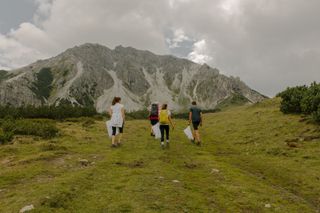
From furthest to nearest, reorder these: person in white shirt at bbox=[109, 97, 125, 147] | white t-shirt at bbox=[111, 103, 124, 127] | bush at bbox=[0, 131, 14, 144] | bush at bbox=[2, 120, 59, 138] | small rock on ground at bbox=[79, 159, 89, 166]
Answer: bush at bbox=[2, 120, 59, 138], bush at bbox=[0, 131, 14, 144], white t-shirt at bbox=[111, 103, 124, 127], person in white shirt at bbox=[109, 97, 125, 147], small rock on ground at bbox=[79, 159, 89, 166]

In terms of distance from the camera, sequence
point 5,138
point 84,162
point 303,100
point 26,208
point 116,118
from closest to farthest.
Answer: point 26,208 → point 84,162 → point 116,118 → point 5,138 → point 303,100

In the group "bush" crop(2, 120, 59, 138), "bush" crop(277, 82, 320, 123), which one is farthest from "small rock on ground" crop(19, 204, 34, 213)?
"bush" crop(277, 82, 320, 123)

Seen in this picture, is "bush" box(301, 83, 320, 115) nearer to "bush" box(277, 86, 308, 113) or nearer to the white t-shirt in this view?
"bush" box(277, 86, 308, 113)

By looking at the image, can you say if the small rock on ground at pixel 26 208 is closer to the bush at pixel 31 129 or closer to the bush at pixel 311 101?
the bush at pixel 31 129

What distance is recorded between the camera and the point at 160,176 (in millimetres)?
14781

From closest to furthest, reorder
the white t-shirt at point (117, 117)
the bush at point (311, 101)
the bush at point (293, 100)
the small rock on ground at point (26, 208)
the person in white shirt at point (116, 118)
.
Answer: the small rock on ground at point (26, 208) → the person in white shirt at point (116, 118) → the white t-shirt at point (117, 117) → the bush at point (311, 101) → the bush at point (293, 100)

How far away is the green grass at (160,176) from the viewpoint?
36.9ft

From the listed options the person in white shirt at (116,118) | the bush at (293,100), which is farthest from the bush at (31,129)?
the bush at (293,100)

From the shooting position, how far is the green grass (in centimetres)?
1125

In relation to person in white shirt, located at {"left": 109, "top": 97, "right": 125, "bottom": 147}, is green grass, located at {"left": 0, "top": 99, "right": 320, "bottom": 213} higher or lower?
lower

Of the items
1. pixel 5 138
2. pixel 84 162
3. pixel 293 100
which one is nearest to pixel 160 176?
pixel 84 162

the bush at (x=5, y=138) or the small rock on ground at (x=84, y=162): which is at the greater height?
the bush at (x=5, y=138)

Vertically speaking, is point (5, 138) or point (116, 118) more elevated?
point (116, 118)

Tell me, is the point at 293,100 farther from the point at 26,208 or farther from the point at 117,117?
the point at 26,208
